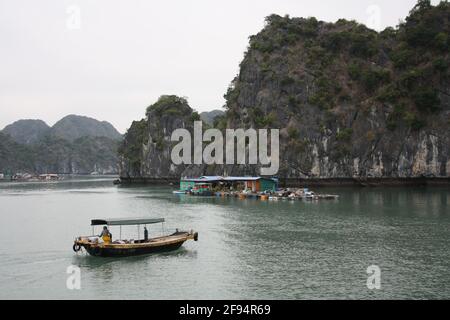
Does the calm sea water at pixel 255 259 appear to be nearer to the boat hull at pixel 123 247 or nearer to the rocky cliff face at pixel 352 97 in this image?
the boat hull at pixel 123 247

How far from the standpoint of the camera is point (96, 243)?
25906mm

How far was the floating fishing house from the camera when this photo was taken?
68438mm

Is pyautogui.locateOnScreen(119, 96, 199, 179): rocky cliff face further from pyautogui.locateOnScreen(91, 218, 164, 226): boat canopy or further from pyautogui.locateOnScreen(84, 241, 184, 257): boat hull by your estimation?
pyautogui.locateOnScreen(84, 241, 184, 257): boat hull

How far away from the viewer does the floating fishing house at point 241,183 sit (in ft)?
225

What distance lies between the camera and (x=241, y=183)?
244ft

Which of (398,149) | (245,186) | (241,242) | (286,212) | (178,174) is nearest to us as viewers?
(241,242)

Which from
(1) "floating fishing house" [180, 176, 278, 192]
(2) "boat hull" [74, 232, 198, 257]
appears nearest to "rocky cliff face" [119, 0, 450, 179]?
(1) "floating fishing house" [180, 176, 278, 192]

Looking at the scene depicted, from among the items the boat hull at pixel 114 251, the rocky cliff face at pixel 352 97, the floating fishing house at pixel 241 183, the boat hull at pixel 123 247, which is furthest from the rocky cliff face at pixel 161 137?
the boat hull at pixel 114 251

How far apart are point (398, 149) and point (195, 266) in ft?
217

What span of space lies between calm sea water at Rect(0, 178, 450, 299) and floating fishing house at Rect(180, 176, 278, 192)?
24.3 m

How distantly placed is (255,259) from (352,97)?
225 ft

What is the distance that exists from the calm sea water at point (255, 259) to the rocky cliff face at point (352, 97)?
39223 mm
